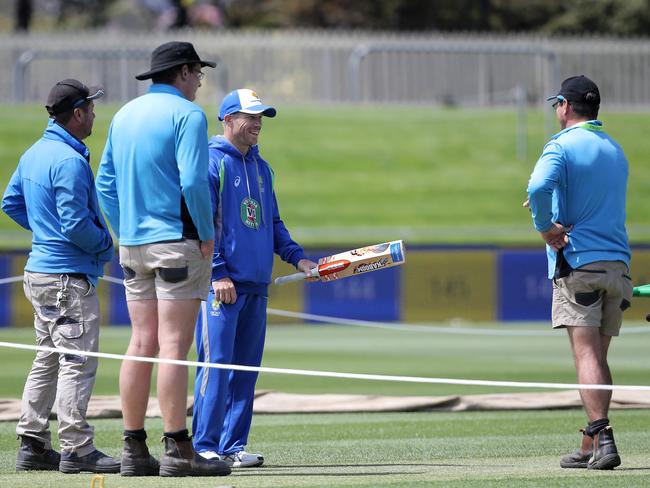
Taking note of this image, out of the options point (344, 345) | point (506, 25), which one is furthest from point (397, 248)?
point (506, 25)

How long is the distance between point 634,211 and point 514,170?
10.4ft

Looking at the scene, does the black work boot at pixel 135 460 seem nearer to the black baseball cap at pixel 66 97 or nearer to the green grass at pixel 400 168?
the black baseball cap at pixel 66 97

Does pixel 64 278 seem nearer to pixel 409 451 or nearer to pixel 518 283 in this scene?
pixel 409 451

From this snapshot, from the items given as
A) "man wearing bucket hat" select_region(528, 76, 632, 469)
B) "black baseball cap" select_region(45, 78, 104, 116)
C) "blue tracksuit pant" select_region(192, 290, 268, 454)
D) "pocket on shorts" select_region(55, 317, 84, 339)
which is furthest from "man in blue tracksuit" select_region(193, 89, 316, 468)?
"man wearing bucket hat" select_region(528, 76, 632, 469)

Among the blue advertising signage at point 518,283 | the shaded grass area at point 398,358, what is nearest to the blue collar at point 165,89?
the shaded grass area at point 398,358

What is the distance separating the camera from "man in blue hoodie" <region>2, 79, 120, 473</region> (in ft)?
24.9

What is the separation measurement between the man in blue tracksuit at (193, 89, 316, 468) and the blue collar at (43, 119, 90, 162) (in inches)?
29.8

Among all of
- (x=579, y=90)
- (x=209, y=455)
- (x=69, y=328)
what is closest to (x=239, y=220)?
(x=69, y=328)

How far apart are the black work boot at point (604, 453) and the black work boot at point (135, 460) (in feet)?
8.15

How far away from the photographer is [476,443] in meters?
8.74

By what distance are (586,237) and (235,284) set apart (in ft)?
6.82

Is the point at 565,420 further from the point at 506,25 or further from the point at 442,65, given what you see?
the point at 506,25

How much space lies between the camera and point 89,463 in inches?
296

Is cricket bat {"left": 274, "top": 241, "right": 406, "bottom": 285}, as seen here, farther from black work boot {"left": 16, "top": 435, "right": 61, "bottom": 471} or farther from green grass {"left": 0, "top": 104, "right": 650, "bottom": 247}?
green grass {"left": 0, "top": 104, "right": 650, "bottom": 247}
